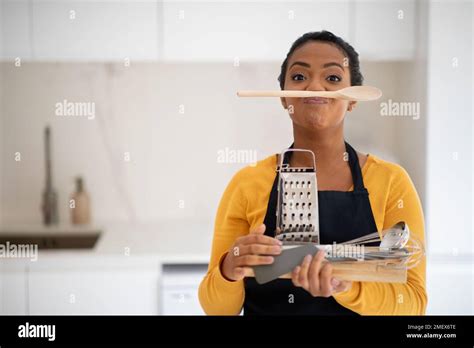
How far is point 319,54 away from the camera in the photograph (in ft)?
2.90

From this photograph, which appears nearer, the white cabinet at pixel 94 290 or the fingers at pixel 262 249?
the fingers at pixel 262 249

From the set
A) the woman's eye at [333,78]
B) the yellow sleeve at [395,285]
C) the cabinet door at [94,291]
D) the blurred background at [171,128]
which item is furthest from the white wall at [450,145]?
the cabinet door at [94,291]

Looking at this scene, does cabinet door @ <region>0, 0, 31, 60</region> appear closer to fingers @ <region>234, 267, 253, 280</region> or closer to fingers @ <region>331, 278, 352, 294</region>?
fingers @ <region>234, 267, 253, 280</region>

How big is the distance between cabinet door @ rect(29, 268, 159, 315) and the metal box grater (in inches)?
14.2

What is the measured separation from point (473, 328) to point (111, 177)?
1008 mm

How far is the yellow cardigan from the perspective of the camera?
2.82 ft

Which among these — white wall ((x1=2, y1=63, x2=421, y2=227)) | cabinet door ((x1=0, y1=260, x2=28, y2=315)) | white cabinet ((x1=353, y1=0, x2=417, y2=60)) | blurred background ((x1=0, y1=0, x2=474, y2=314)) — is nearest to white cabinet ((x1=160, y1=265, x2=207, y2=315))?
blurred background ((x1=0, y1=0, x2=474, y2=314))

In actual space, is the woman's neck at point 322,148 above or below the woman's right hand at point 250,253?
above

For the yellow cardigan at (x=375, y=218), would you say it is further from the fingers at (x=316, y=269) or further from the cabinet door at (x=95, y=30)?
the cabinet door at (x=95, y=30)

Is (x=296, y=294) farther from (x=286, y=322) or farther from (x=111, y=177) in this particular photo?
(x=111, y=177)

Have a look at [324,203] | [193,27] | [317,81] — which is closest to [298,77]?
[317,81]

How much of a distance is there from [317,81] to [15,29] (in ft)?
2.14

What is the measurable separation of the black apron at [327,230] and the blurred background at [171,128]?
0.10 metres

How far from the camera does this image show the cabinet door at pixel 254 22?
953 mm
